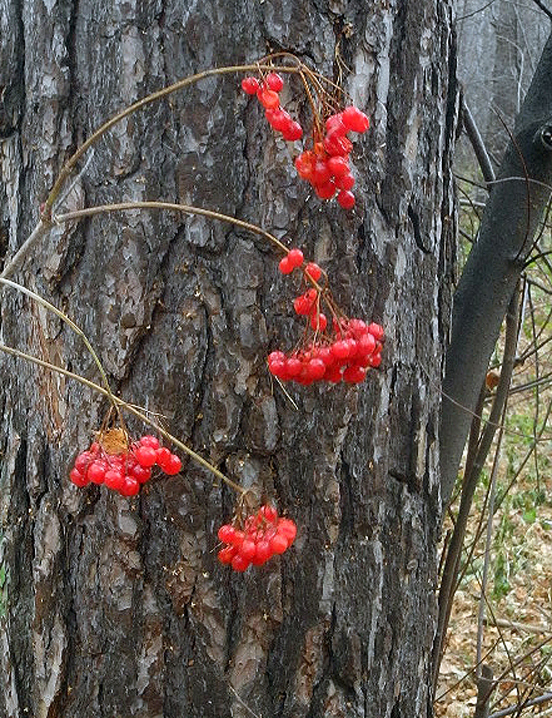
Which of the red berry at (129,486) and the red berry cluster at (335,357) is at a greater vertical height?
the red berry cluster at (335,357)

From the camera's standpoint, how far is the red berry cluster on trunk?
1043mm

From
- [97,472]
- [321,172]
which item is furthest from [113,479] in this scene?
[321,172]

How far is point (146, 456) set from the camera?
106 centimetres

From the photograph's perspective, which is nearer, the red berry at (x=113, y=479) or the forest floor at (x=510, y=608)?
the red berry at (x=113, y=479)

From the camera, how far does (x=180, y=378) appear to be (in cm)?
123

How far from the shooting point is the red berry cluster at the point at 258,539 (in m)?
1.05

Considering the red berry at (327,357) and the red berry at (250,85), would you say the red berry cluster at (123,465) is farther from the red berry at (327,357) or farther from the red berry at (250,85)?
the red berry at (250,85)

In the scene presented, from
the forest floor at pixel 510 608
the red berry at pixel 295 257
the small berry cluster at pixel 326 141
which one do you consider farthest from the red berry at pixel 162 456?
the forest floor at pixel 510 608

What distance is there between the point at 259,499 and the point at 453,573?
893 mm

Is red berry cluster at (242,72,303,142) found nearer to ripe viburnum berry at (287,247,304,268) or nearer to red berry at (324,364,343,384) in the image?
ripe viburnum berry at (287,247,304,268)

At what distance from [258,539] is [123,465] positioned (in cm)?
22

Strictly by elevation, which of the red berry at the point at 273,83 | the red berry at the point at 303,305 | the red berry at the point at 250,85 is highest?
the red berry at the point at 273,83

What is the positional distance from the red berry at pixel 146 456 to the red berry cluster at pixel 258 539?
0.14 metres

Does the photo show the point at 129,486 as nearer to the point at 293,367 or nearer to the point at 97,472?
the point at 97,472
